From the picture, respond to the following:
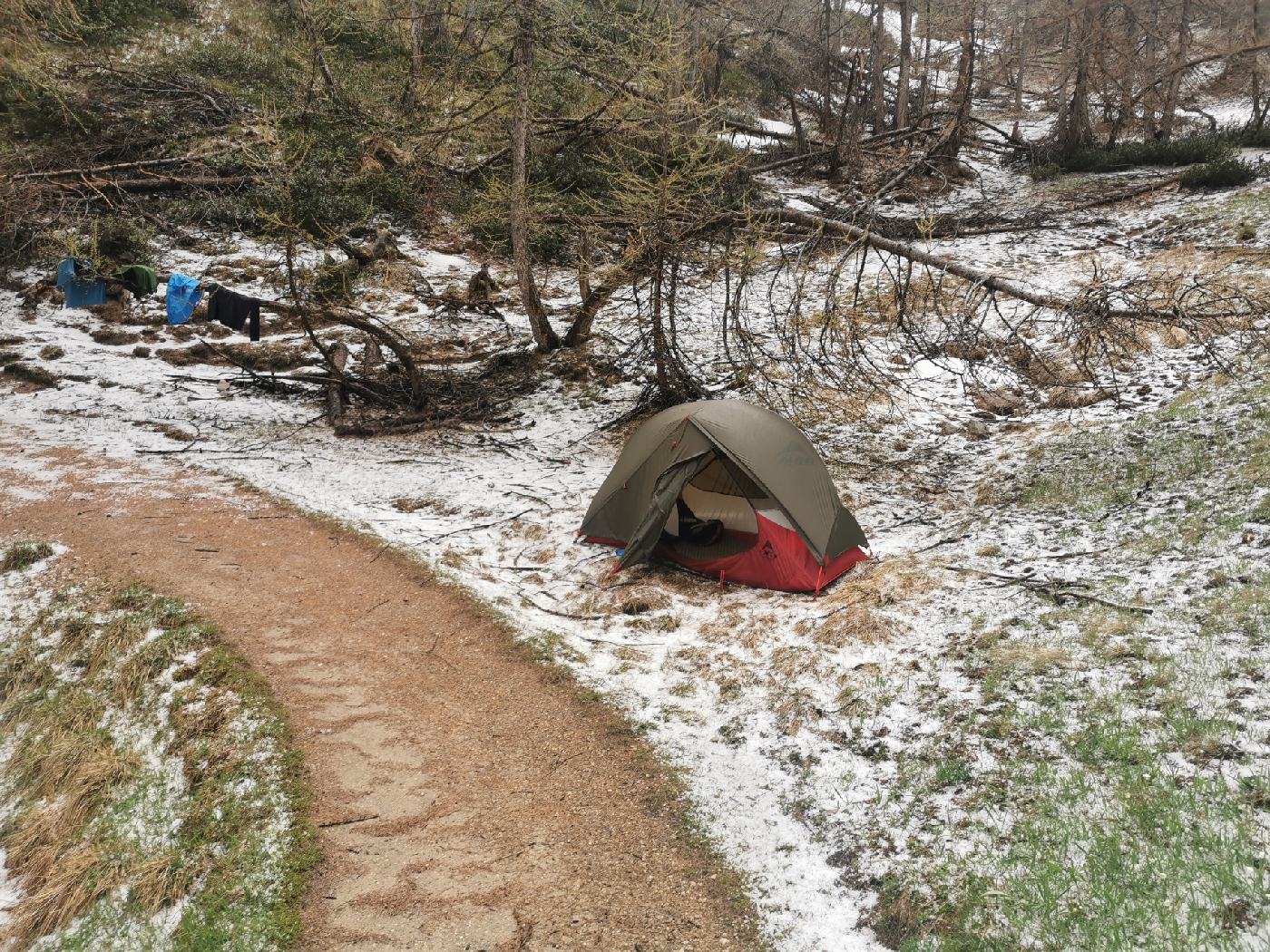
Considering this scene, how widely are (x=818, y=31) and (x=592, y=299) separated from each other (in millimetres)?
19053

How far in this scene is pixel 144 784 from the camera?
522 centimetres

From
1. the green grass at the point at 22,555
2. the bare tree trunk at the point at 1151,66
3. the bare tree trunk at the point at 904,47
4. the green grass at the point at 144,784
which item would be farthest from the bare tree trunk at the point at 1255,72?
the green grass at the point at 22,555

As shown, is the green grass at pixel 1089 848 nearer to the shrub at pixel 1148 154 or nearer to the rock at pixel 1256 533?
the rock at pixel 1256 533

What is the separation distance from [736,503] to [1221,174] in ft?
53.6

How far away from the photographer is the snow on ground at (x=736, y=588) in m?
4.70

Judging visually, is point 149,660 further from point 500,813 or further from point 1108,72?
point 1108,72

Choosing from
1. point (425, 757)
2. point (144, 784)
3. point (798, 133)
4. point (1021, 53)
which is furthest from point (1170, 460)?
point (1021, 53)

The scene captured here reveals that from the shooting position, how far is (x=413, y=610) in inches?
288

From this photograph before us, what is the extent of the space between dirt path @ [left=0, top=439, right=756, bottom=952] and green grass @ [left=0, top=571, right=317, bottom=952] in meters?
0.25

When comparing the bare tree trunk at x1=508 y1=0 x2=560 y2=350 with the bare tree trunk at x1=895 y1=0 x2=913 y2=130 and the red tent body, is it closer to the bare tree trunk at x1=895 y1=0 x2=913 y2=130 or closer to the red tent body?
the red tent body

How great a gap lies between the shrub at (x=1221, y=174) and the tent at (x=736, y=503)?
→ 50.7ft

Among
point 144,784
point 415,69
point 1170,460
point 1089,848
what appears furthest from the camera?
point 415,69

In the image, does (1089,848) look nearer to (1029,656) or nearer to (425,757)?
(1029,656)

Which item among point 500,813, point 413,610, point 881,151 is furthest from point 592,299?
point 881,151
